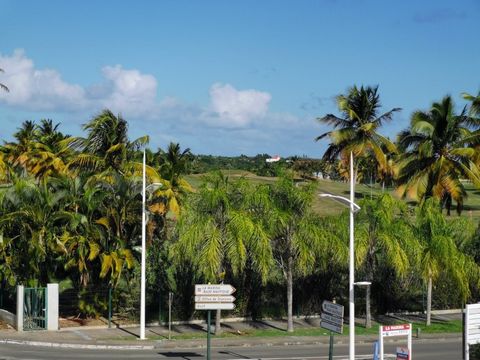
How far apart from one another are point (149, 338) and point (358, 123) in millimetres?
17399

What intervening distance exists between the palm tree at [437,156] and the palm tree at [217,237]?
12211 millimetres

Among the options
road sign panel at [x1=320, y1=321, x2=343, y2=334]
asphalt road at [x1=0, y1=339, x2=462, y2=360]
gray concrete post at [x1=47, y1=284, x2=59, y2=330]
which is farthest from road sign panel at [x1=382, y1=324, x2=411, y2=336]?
gray concrete post at [x1=47, y1=284, x2=59, y2=330]

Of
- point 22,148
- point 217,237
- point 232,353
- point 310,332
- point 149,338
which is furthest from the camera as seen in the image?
point 22,148

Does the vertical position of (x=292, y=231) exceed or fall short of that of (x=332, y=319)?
it exceeds it

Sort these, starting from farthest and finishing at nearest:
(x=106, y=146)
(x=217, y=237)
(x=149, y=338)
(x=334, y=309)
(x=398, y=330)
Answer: (x=106, y=146) < (x=217, y=237) < (x=149, y=338) < (x=398, y=330) < (x=334, y=309)

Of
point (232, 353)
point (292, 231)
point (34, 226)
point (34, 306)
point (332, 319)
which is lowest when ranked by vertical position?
point (232, 353)

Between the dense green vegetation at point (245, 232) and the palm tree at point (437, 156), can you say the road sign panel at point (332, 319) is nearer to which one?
the dense green vegetation at point (245, 232)

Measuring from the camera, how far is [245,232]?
33.3 metres

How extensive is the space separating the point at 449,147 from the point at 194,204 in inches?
643

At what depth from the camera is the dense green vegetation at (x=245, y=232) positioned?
34.3 meters

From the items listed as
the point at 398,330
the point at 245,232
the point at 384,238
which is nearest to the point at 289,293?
the point at 245,232

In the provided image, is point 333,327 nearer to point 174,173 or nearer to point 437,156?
point 437,156

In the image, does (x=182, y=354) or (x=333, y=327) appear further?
(x=182, y=354)

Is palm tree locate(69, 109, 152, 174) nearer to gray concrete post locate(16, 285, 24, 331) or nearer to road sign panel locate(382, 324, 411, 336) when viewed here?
gray concrete post locate(16, 285, 24, 331)
